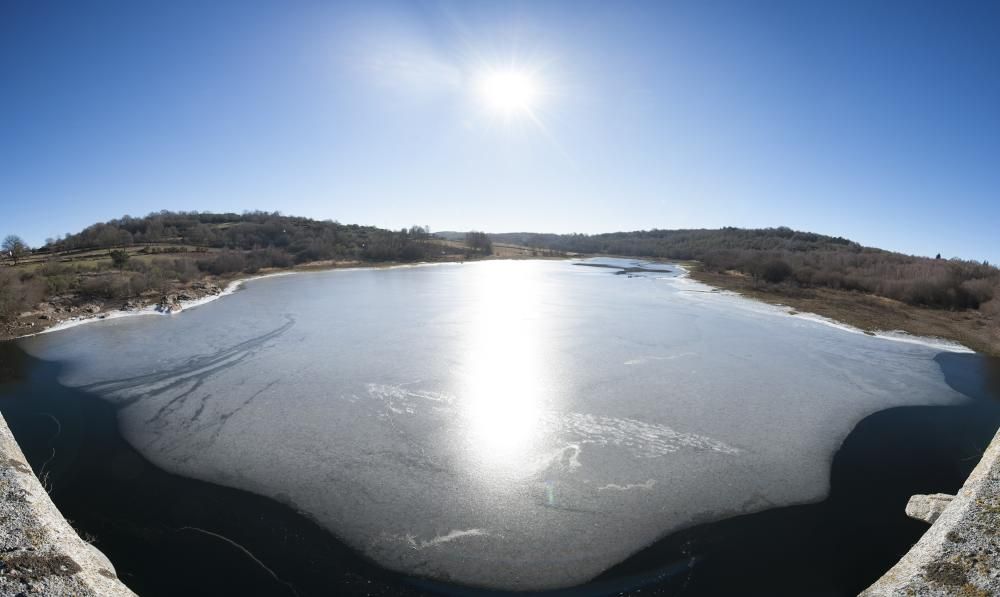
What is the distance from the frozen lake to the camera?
5945 millimetres

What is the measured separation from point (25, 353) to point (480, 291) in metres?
23.0

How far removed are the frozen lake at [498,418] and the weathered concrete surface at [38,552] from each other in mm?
2285

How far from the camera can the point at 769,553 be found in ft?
18.1

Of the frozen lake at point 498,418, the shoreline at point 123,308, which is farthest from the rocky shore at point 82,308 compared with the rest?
the frozen lake at point 498,418

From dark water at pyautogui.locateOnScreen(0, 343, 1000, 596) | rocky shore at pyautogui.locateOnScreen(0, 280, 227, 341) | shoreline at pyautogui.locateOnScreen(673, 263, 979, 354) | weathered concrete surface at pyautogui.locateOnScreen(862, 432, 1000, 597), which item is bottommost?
dark water at pyautogui.locateOnScreen(0, 343, 1000, 596)

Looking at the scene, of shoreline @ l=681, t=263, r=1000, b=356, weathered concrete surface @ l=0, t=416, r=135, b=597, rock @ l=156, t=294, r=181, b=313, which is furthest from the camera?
rock @ l=156, t=294, r=181, b=313

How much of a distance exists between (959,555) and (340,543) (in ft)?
23.9

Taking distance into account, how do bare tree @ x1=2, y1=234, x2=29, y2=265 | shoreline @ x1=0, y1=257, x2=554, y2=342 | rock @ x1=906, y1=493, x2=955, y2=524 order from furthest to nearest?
1. bare tree @ x1=2, y1=234, x2=29, y2=265
2. shoreline @ x1=0, y1=257, x2=554, y2=342
3. rock @ x1=906, y1=493, x2=955, y2=524

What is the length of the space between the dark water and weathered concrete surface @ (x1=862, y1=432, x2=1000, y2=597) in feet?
1.97

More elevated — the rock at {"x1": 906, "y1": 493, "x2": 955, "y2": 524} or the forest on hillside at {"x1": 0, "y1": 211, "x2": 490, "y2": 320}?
the forest on hillside at {"x1": 0, "y1": 211, "x2": 490, "y2": 320}

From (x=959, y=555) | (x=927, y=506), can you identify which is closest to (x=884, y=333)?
(x=927, y=506)

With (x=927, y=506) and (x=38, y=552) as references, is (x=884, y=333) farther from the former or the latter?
(x=38, y=552)

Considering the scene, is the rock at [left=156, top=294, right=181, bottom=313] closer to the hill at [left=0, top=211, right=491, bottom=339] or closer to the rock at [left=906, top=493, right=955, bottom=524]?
the hill at [left=0, top=211, right=491, bottom=339]

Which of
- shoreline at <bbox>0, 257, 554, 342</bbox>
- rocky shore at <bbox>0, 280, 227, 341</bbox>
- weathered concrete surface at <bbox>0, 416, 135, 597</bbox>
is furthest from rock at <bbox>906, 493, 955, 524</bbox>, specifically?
rocky shore at <bbox>0, 280, 227, 341</bbox>
